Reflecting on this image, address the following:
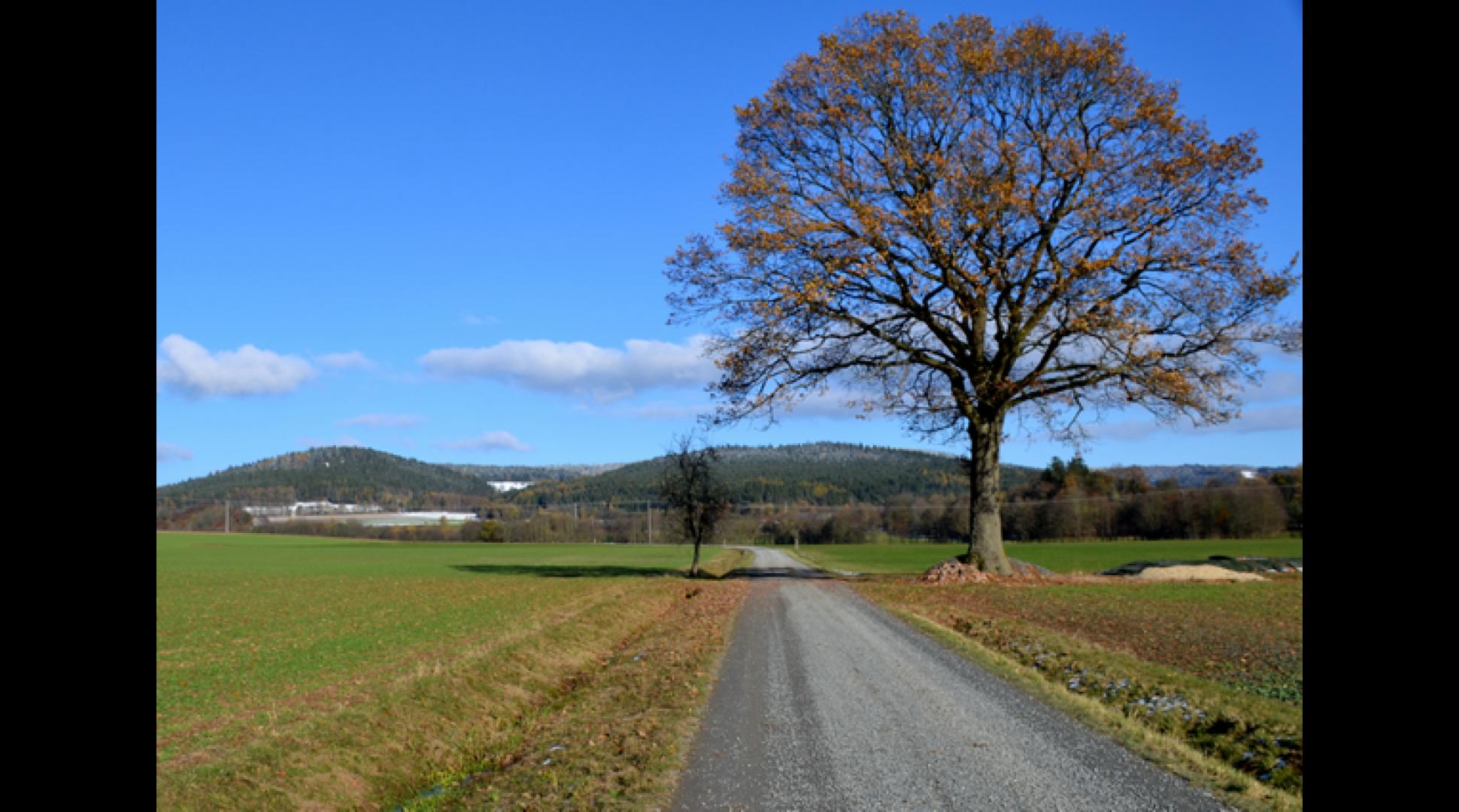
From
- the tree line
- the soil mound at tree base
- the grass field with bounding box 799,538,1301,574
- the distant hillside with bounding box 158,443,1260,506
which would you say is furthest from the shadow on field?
the distant hillside with bounding box 158,443,1260,506

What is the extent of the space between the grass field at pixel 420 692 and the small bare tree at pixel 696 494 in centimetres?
1127

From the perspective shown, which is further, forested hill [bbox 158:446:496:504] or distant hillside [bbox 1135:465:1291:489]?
forested hill [bbox 158:446:496:504]

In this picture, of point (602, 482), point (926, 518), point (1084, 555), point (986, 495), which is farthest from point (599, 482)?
point (986, 495)

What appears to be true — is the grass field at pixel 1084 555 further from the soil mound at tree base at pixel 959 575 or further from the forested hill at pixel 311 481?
the forested hill at pixel 311 481

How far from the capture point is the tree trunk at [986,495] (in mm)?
32094

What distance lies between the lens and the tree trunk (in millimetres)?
32094

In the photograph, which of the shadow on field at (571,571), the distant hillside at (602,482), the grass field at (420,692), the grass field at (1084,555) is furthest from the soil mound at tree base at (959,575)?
the distant hillside at (602,482)

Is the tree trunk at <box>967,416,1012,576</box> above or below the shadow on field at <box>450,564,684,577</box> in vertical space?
above

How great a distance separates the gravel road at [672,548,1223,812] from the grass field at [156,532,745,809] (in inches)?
29.0

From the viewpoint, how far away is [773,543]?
143 meters

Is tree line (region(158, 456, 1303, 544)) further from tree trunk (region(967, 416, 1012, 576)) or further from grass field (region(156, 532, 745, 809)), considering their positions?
grass field (region(156, 532, 745, 809))
